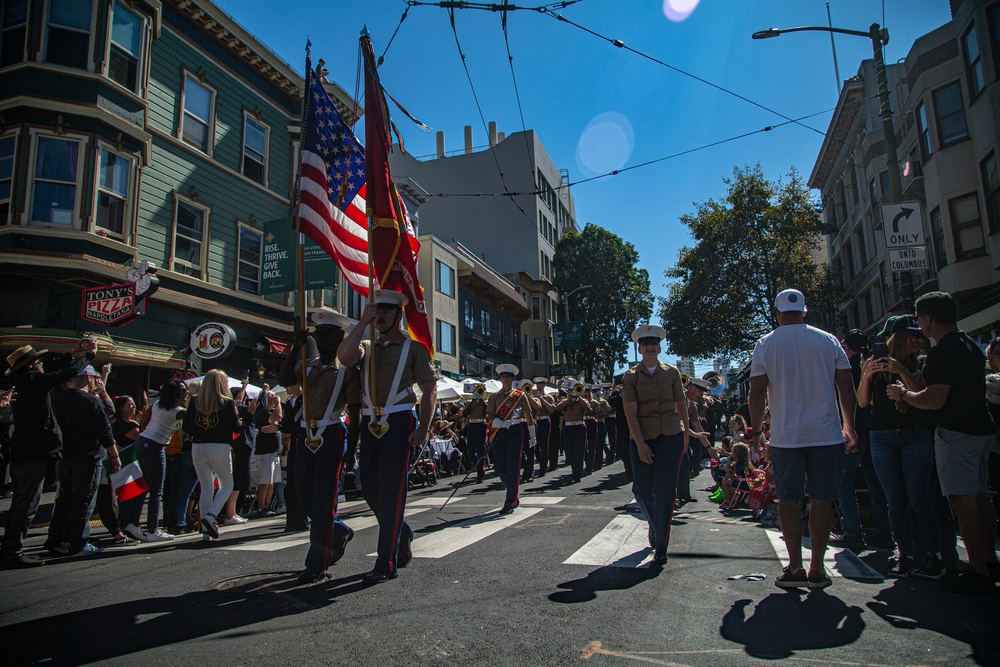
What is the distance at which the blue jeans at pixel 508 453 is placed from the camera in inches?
351

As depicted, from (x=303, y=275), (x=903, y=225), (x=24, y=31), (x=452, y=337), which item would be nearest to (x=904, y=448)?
(x=303, y=275)

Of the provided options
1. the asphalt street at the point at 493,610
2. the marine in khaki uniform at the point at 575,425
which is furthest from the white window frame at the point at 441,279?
the asphalt street at the point at 493,610

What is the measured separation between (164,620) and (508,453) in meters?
5.68

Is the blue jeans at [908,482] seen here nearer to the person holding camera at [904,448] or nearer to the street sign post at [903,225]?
the person holding camera at [904,448]

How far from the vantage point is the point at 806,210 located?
110ft

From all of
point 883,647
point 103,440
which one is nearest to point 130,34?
point 103,440

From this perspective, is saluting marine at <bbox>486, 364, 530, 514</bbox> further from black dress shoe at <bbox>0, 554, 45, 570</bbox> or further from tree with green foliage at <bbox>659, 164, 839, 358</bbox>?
tree with green foliage at <bbox>659, 164, 839, 358</bbox>

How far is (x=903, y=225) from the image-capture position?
1139 cm

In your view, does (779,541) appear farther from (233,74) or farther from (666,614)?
(233,74)

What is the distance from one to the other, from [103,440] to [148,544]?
126 cm

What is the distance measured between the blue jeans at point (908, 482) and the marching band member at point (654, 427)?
1.52m

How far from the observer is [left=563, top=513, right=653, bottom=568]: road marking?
5.30 meters

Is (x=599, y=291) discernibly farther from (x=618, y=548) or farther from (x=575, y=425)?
(x=618, y=548)

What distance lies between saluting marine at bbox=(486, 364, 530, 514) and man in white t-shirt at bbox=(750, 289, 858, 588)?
4.49 metres
